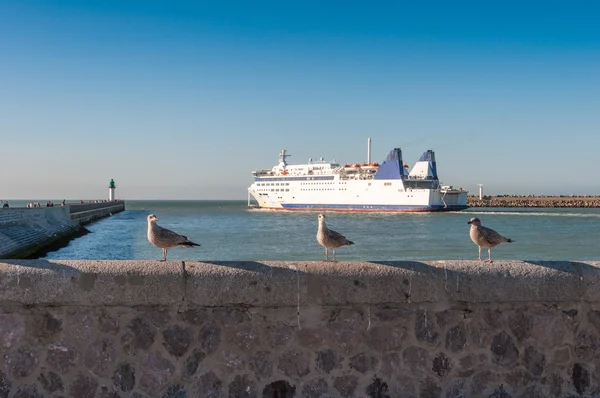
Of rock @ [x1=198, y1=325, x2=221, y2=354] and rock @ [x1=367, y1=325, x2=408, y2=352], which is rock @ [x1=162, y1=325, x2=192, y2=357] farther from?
rock @ [x1=367, y1=325, x2=408, y2=352]

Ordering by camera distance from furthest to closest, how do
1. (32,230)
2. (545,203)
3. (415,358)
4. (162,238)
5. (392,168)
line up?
(545,203)
(392,168)
(32,230)
(162,238)
(415,358)

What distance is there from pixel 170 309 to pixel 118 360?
20.2 inches

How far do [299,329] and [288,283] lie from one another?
1.17ft

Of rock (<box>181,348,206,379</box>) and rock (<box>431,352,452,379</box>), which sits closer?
rock (<box>181,348,206,379</box>)

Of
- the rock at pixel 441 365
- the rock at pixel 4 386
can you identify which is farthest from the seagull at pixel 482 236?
the rock at pixel 4 386

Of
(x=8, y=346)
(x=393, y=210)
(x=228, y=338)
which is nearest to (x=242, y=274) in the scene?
(x=228, y=338)

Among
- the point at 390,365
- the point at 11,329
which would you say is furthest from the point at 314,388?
the point at 11,329

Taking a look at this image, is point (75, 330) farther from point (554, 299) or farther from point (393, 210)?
point (393, 210)

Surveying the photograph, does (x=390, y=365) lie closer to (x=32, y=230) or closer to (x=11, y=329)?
(x=11, y=329)

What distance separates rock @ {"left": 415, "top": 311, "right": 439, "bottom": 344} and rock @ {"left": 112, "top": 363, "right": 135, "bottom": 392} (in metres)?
2.12

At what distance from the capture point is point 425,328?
4.58 metres

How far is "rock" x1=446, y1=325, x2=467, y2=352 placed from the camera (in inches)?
180

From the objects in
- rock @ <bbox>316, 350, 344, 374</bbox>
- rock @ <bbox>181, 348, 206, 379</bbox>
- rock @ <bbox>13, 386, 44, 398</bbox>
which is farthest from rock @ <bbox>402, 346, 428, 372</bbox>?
rock @ <bbox>13, 386, 44, 398</bbox>

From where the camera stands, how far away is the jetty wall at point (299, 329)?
4289 mm
